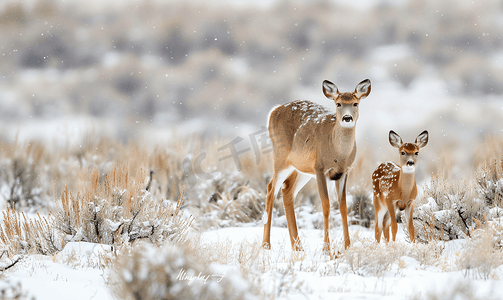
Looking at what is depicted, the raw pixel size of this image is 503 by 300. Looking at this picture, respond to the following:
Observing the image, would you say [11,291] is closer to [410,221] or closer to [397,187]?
[410,221]

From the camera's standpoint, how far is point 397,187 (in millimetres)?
6082

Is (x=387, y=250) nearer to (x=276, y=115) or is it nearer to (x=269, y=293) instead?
(x=269, y=293)

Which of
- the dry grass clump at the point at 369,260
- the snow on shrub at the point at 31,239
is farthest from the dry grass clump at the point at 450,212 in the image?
the snow on shrub at the point at 31,239

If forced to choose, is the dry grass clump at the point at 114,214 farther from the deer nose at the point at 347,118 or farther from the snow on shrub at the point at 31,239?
the deer nose at the point at 347,118

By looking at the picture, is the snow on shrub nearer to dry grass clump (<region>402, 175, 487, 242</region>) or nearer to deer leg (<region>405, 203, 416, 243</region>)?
deer leg (<region>405, 203, 416, 243</region>)

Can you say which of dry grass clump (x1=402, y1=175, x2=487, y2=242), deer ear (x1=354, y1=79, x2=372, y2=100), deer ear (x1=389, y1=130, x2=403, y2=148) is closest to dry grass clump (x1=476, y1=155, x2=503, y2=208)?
dry grass clump (x1=402, y1=175, x2=487, y2=242)

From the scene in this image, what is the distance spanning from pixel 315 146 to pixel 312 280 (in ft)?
7.66

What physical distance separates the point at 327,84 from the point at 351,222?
5.05 metres

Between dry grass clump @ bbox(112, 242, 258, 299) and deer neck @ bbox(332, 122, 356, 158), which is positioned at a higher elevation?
deer neck @ bbox(332, 122, 356, 158)

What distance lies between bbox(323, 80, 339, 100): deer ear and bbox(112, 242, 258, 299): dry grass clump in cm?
337

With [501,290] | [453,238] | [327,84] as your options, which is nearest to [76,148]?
[327,84]

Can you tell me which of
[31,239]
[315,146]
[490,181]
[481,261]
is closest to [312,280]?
[481,261]

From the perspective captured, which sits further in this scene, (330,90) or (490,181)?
(490,181)

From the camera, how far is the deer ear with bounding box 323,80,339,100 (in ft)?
17.9
